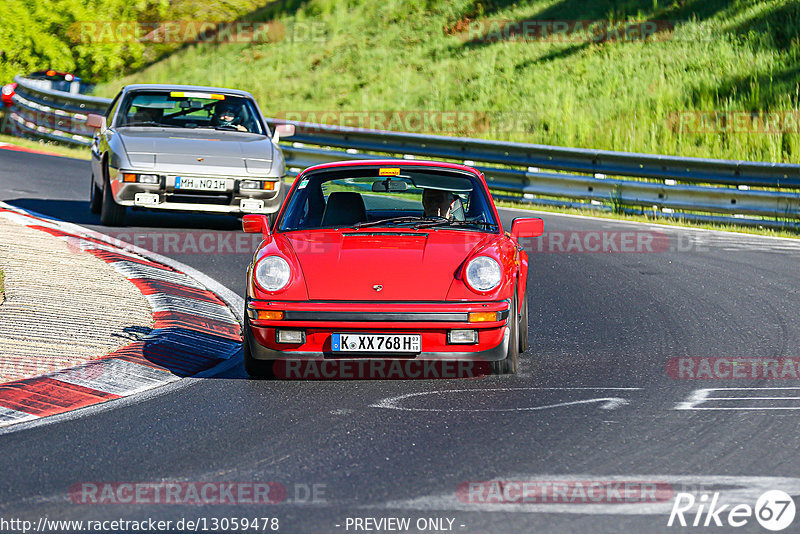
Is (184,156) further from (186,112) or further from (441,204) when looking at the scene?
(441,204)

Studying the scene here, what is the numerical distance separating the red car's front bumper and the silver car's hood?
19.1 feet

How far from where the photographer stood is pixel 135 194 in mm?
12266

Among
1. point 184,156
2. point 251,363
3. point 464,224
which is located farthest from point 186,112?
point 251,363

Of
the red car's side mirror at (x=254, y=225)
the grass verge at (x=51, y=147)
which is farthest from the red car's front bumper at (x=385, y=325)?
the grass verge at (x=51, y=147)

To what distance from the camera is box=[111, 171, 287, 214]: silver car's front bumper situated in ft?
40.1

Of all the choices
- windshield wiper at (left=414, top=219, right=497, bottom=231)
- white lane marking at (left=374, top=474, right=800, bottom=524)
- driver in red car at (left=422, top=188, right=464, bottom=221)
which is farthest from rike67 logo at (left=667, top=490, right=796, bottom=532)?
driver in red car at (left=422, top=188, right=464, bottom=221)

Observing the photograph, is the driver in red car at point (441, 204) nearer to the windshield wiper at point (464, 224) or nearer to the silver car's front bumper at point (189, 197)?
the windshield wiper at point (464, 224)

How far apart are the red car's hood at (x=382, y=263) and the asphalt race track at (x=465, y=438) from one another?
567mm

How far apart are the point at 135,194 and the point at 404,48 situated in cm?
2513

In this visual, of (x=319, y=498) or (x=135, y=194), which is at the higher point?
(x=135, y=194)

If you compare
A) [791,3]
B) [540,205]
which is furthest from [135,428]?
[791,3]

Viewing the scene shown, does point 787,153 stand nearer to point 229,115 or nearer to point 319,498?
point 229,115

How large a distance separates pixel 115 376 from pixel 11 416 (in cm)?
98

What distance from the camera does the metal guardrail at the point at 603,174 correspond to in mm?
15789
